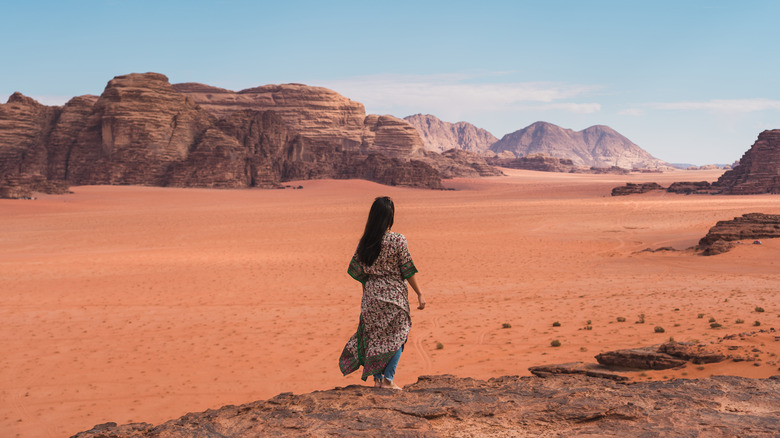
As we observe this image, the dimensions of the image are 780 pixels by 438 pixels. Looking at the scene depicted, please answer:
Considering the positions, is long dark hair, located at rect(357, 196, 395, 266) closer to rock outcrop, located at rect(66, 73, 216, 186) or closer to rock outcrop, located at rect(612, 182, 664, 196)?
rock outcrop, located at rect(612, 182, 664, 196)

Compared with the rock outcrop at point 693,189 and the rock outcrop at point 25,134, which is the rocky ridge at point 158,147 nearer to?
the rock outcrop at point 25,134

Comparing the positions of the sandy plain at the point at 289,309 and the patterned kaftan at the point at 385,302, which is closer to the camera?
the patterned kaftan at the point at 385,302

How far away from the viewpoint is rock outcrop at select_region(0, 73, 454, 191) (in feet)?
207

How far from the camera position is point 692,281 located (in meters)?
13.6

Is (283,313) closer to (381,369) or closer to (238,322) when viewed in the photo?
(238,322)

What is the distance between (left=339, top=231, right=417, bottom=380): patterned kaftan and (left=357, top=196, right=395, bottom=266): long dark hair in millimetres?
48

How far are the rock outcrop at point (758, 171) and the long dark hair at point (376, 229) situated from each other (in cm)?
6090

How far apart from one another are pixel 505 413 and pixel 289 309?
846cm

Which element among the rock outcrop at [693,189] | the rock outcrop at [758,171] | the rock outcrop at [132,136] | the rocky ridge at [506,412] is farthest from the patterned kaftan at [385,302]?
the rock outcrop at [132,136]

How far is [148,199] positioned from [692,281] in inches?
1871

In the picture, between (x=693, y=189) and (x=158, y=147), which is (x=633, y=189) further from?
(x=158, y=147)

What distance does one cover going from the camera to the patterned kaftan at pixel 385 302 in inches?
173

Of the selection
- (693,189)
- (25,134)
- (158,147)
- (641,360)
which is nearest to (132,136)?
(158,147)

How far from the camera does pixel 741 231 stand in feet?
63.8
